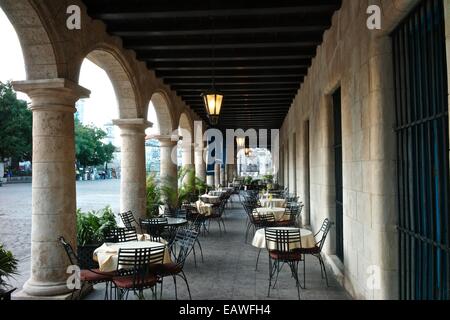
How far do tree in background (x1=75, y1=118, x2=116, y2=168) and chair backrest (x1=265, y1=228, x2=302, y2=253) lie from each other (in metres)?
42.5

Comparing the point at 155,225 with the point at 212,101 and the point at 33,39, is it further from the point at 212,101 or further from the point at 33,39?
the point at 33,39

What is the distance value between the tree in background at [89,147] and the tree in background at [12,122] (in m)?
12.3

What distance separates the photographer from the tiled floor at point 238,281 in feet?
15.8

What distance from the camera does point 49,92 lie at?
182 inches

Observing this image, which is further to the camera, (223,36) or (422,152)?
(223,36)

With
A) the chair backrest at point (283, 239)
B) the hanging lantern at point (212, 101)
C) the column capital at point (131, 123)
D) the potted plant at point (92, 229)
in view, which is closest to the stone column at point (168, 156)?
the column capital at point (131, 123)

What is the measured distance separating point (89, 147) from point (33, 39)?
1766 inches

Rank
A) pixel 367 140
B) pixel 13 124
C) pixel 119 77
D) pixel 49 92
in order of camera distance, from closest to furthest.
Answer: pixel 367 140, pixel 49 92, pixel 119 77, pixel 13 124

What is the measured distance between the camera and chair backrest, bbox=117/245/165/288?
396cm

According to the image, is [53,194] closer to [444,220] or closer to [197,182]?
[444,220]

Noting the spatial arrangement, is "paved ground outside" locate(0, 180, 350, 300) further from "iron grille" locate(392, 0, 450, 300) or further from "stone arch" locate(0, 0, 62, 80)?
"stone arch" locate(0, 0, 62, 80)

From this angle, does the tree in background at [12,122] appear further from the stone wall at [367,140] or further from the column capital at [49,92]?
the stone wall at [367,140]

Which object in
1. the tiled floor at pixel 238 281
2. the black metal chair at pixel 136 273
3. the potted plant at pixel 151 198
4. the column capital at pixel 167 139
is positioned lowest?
the tiled floor at pixel 238 281

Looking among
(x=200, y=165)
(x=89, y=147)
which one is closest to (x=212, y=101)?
(x=200, y=165)
